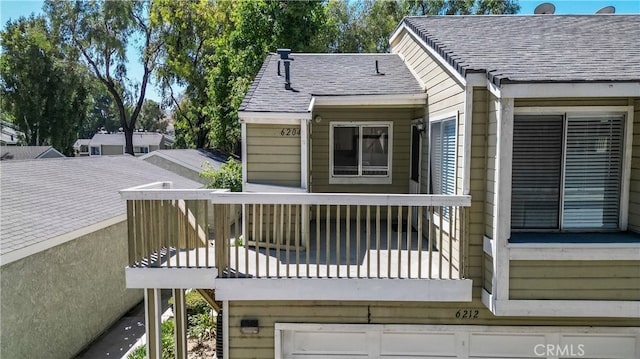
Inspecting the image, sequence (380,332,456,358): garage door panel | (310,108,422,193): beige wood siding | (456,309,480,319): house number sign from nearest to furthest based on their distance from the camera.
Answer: (456,309,480,319): house number sign → (380,332,456,358): garage door panel → (310,108,422,193): beige wood siding

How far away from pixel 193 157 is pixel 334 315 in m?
17.3

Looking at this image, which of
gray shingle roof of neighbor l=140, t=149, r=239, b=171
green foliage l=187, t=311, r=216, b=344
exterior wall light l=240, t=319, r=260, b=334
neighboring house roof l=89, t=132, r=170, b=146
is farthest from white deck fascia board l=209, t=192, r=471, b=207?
neighboring house roof l=89, t=132, r=170, b=146

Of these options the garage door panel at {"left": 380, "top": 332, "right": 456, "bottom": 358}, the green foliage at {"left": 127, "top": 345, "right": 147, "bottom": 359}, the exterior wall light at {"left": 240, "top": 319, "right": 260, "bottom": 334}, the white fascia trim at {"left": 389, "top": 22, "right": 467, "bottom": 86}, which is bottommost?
the green foliage at {"left": 127, "top": 345, "right": 147, "bottom": 359}

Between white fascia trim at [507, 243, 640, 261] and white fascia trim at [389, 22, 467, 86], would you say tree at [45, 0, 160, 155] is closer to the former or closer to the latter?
white fascia trim at [389, 22, 467, 86]

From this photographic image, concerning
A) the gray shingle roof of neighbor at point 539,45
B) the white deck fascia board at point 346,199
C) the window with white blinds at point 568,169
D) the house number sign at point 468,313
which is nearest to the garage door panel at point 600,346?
the house number sign at point 468,313

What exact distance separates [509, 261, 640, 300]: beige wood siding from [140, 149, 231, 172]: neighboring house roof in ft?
51.3

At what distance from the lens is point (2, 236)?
654 centimetres

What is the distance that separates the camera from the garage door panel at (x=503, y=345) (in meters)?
4.66

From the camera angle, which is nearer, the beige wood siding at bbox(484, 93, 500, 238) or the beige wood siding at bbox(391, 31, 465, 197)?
the beige wood siding at bbox(484, 93, 500, 238)

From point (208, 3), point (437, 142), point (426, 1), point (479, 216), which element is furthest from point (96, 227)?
point (426, 1)

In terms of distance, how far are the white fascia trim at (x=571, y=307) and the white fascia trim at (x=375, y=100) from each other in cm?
350

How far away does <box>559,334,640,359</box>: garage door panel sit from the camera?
4.53 meters

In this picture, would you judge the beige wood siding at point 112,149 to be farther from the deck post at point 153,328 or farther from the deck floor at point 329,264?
the deck post at point 153,328

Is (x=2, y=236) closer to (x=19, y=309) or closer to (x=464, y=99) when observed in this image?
(x=19, y=309)
